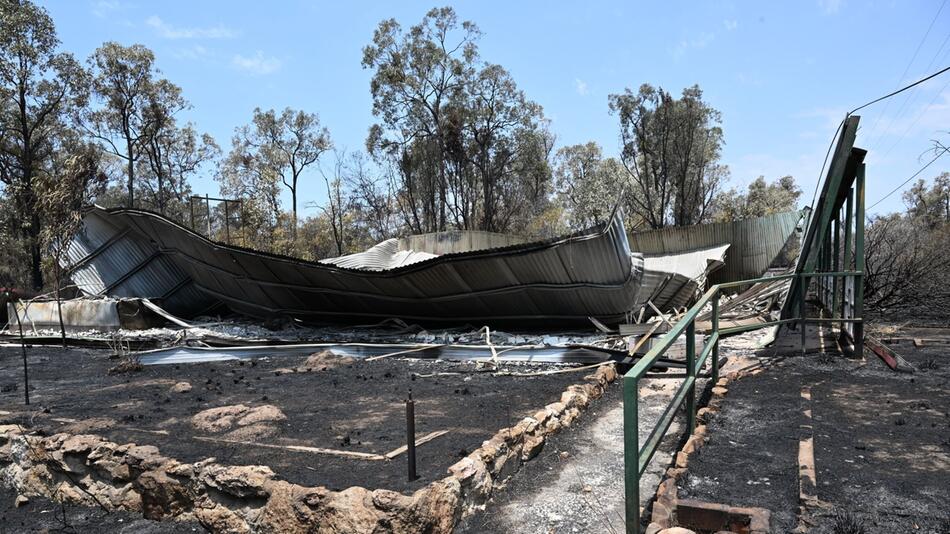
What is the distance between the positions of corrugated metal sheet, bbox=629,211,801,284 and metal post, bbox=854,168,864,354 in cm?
1295

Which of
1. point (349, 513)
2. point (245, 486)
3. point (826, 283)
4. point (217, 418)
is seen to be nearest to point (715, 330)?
point (349, 513)

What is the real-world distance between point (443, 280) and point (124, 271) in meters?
12.1

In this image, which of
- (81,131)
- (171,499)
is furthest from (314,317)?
(81,131)

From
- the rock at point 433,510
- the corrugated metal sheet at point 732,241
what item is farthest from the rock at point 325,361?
the corrugated metal sheet at point 732,241

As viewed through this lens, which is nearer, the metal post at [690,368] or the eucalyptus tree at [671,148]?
the metal post at [690,368]

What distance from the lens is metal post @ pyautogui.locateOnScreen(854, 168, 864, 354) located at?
22.1 feet

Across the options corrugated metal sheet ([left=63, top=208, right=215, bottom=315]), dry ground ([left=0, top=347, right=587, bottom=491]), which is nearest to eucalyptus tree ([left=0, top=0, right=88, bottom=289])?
corrugated metal sheet ([left=63, top=208, right=215, bottom=315])

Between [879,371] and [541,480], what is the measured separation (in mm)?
4164

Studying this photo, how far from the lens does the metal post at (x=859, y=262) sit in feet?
22.1

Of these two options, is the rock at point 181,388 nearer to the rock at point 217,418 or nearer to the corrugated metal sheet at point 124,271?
the rock at point 217,418

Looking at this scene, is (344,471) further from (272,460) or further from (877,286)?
(877,286)

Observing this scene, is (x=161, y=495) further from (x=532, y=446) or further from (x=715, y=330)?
(x=715, y=330)

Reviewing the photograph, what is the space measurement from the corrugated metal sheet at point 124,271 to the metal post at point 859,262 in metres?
17.3

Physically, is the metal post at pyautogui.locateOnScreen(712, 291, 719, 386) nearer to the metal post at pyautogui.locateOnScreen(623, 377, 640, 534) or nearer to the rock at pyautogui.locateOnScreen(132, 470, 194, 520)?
the metal post at pyautogui.locateOnScreen(623, 377, 640, 534)
